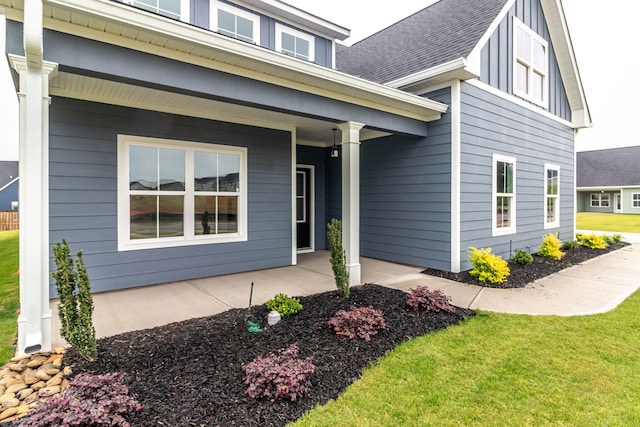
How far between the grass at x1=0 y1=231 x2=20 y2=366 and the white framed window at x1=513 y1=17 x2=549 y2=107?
9.43 meters

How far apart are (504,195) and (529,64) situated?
336 cm

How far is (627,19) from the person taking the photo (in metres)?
13.4

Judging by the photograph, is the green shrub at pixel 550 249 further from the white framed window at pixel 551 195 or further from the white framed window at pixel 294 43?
the white framed window at pixel 294 43

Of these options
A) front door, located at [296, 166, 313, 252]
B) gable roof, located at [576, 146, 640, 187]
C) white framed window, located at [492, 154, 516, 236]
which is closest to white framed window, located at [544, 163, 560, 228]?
white framed window, located at [492, 154, 516, 236]

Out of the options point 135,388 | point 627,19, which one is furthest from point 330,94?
point 627,19

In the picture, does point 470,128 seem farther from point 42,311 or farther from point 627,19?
point 627,19

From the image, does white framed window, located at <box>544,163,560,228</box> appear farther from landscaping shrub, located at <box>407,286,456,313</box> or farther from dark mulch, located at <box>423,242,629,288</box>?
landscaping shrub, located at <box>407,286,456,313</box>

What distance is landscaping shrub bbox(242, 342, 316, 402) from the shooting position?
233cm

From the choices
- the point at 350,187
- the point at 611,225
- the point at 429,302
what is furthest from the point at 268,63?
the point at 611,225

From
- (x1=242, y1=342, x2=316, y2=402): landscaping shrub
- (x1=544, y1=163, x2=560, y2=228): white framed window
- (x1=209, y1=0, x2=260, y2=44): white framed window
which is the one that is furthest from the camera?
(x1=544, y1=163, x2=560, y2=228): white framed window

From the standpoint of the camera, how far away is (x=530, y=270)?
6480mm

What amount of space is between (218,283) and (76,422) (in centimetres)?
364

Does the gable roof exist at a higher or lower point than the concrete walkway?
higher

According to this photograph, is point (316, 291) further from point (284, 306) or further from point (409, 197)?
point (409, 197)
